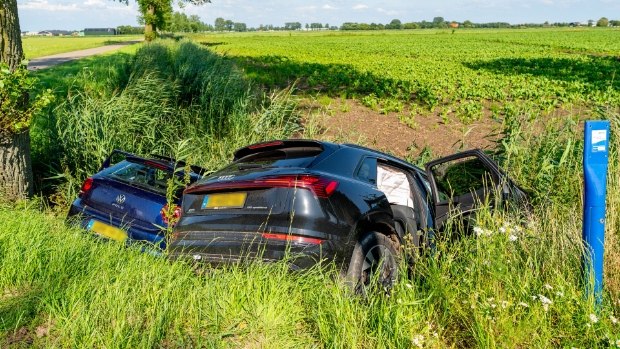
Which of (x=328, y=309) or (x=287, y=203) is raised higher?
(x=287, y=203)

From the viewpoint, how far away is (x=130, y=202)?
575 centimetres

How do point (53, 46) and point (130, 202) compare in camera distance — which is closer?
point (130, 202)

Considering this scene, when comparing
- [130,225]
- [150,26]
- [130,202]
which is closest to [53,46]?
[150,26]

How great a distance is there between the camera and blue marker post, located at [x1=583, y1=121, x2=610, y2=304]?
3.73m

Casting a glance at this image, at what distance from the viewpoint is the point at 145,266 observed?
14.6 feet

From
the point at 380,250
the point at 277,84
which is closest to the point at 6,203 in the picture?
the point at 380,250

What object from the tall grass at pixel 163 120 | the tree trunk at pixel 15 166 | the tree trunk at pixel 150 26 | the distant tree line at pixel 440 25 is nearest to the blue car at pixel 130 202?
the tall grass at pixel 163 120

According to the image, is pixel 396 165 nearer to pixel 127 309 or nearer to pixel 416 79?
pixel 127 309

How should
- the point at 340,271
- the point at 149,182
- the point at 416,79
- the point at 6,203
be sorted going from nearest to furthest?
the point at 340,271
the point at 149,182
the point at 6,203
the point at 416,79

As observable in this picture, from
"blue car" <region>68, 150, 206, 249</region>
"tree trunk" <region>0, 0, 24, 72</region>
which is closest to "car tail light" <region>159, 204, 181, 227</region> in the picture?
"blue car" <region>68, 150, 206, 249</region>

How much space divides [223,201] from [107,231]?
182 centimetres

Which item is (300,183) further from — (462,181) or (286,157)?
(462,181)

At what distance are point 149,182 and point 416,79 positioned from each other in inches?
784

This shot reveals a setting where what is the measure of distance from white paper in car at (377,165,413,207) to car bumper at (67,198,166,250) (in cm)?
245
